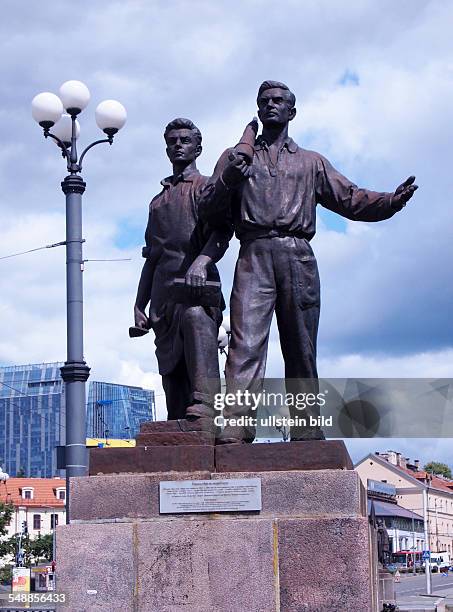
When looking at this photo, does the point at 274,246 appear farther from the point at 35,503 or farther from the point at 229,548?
the point at 35,503

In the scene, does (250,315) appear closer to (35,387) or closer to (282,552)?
(282,552)

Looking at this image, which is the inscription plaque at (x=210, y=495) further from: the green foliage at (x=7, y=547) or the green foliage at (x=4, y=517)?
the green foliage at (x=7, y=547)

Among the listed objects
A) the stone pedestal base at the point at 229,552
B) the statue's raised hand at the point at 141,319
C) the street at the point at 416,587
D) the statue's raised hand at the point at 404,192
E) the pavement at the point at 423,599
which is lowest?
the street at the point at 416,587

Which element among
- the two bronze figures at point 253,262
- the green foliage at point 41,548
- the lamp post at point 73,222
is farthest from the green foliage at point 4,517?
the two bronze figures at point 253,262

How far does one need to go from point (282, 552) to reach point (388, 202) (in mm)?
2652

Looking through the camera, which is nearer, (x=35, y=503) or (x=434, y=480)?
(x=35, y=503)

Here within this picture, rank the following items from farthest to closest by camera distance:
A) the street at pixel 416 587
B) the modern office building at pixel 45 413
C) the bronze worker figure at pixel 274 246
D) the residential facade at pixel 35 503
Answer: the residential facade at pixel 35 503 → the modern office building at pixel 45 413 → the street at pixel 416 587 → the bronze worker figure at pixel 274 246

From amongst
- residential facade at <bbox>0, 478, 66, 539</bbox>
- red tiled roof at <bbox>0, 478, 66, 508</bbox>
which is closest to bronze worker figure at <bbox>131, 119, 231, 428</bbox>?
residential facade at <bbox>0, 478, 66, 539</bbox>

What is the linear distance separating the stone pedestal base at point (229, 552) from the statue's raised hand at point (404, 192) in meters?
2.05

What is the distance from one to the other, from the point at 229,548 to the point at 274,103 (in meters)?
3.25

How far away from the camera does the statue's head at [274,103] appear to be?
8141mm

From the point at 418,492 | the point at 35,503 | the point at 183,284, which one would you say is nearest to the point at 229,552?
the point at 183,284

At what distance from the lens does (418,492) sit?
103 meters

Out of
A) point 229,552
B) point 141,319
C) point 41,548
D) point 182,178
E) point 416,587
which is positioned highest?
point 182,178
